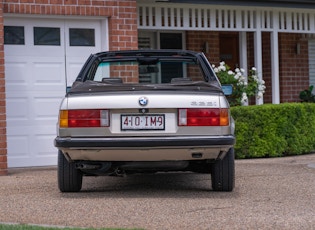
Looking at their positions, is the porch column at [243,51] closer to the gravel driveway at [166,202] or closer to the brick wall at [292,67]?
the brick wall at [292,67]

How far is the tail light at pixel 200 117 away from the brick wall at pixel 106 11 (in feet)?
14.4

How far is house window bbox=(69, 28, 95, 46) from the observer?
38.3 ft

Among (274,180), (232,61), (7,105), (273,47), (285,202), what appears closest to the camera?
(285,202)

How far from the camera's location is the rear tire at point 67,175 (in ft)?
26.2

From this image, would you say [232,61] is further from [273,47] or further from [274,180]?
[274,180]

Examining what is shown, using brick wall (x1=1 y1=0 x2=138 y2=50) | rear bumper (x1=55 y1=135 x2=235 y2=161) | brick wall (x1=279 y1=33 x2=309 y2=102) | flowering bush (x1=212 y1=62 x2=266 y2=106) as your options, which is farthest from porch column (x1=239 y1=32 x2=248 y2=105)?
rear bumper (x1=55 y1=135 x2=235 y2=161)

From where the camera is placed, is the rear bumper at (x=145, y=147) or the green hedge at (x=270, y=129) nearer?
the rear bumper at (x=145, y=147)

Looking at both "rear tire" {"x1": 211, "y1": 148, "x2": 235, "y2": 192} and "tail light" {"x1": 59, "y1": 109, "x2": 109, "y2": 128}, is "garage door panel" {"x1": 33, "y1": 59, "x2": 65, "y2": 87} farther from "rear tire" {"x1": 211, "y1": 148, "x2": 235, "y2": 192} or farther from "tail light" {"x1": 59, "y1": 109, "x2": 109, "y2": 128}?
"rear tire" {"x1": 211, "y1": 148, "x2": 235, "y2": 192}

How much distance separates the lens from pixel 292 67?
54.9 feet

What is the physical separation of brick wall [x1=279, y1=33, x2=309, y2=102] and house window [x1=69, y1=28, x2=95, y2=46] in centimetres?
590

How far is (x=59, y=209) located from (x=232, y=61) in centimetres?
1027

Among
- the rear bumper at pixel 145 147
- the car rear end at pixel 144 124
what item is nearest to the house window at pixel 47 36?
the car rear end at pixel 144 124

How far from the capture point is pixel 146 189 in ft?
28.2

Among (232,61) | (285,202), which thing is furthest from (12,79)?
(232,61)
